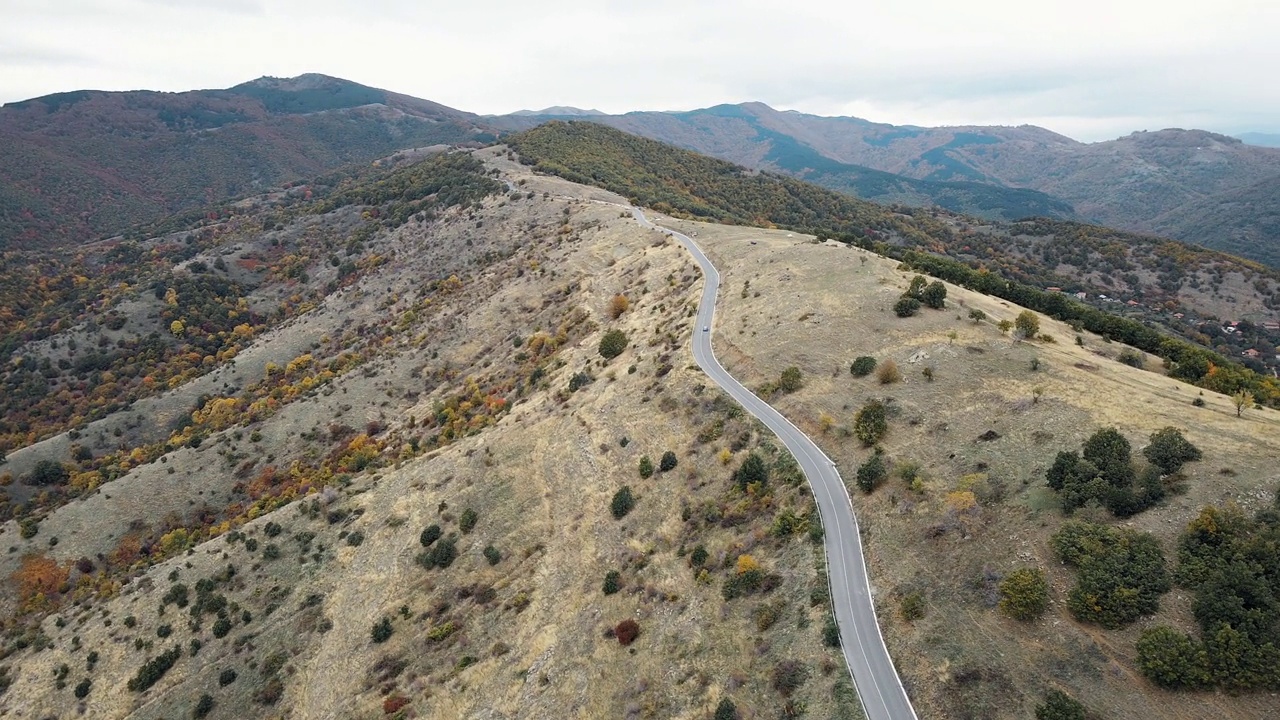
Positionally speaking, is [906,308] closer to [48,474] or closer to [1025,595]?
[1025,595]

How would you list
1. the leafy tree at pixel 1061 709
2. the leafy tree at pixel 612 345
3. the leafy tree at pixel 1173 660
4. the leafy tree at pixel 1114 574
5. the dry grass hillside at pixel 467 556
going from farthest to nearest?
the leafy tree at pixel 612 345 → the dry grass hillside at pixel 467 556 → the leafy tree at pixel 1114 574 → the leafy tree at pixel 1061 709 → the leafy tree at pixel 1173 660

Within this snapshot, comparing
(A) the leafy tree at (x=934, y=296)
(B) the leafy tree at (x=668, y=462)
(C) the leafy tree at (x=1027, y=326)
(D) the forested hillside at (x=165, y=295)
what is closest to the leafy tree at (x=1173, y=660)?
(B) the leafy tree at (x=668, y=462)

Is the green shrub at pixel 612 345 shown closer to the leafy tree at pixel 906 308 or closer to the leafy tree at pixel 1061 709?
the leafy tree at pixel 906 308

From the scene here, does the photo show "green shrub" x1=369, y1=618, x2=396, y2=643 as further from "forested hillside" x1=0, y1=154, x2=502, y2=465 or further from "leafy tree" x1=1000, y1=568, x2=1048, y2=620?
"forested hillside" x1=0, y1=154, x2=502, y2=465

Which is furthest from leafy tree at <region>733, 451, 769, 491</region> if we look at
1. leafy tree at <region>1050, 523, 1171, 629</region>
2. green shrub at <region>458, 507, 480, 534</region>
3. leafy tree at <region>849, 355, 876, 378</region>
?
green shrub at <region>458, 507, 480, 534</region>

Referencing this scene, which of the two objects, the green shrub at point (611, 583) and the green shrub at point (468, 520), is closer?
the green shrub at point (611, 583)

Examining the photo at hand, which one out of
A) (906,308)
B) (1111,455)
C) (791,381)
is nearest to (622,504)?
(791,381)

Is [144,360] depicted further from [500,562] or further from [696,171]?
[696,171]
